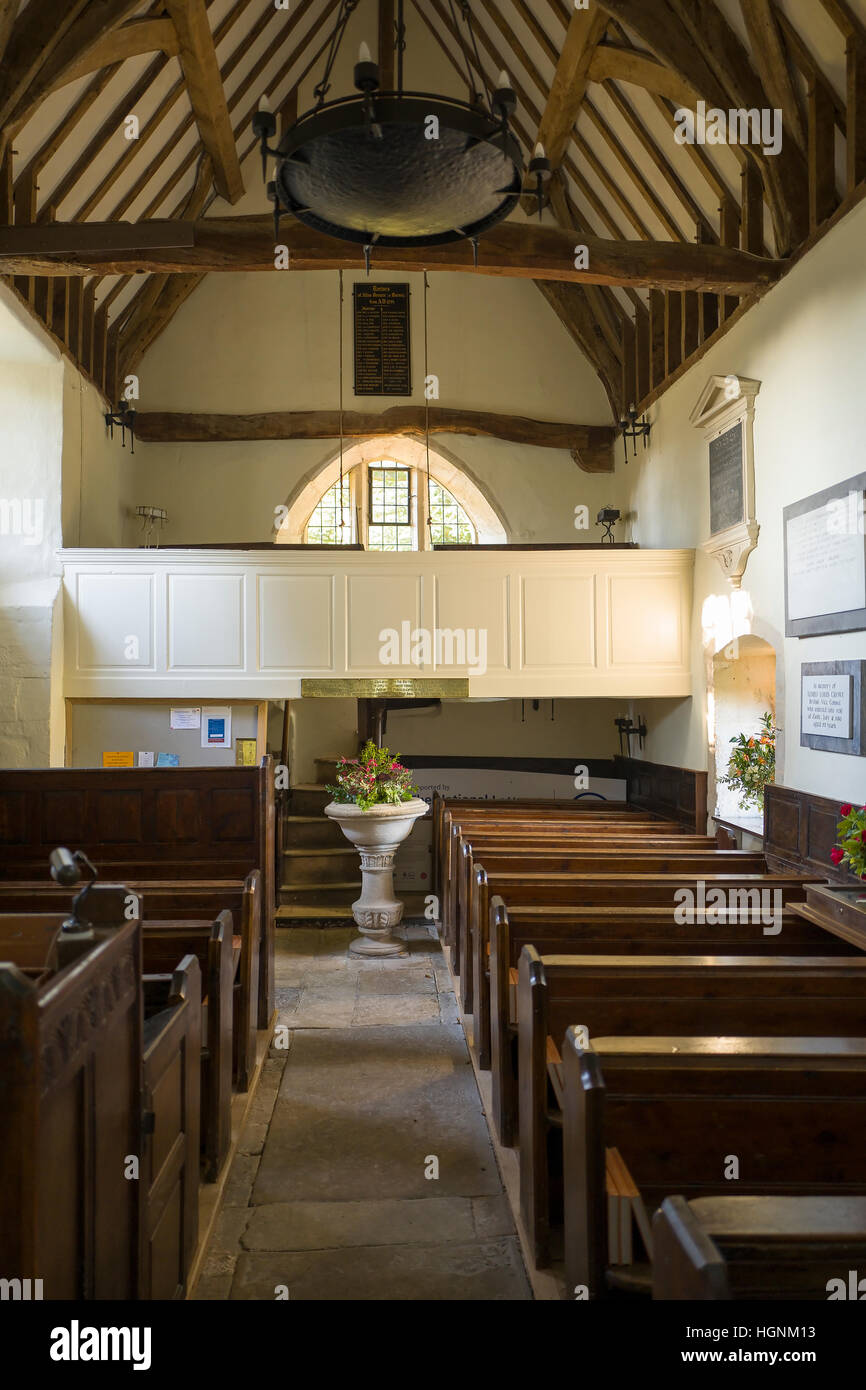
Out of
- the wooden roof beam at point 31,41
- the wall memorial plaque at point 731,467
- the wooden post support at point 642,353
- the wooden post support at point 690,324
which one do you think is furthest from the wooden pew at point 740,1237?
the wooden post support at point 642,353

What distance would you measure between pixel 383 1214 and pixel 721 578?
5.17 m

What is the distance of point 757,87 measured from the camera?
230 inches

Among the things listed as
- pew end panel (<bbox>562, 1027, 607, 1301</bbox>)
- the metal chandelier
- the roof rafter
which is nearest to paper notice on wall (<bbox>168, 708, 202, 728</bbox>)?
the metal chandelier

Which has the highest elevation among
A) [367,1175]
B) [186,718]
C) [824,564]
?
[824,564]

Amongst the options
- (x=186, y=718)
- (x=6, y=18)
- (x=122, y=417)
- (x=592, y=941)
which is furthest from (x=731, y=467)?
(x=122, y=417)

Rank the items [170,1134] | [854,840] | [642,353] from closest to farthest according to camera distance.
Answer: [170,1134] → [854,840] → [642,353]

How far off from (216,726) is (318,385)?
4210 mm

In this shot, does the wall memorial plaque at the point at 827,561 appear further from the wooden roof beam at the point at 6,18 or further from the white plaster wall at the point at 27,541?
the white plaster wall at the point at 27,541

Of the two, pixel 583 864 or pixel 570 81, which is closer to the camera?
pixel 583 864

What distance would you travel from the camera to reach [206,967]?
3.93 metres

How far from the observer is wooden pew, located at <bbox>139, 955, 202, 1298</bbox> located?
7.85 feet

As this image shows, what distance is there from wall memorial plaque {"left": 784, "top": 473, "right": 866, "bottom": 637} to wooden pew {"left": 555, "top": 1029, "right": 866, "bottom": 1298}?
318 centimetres

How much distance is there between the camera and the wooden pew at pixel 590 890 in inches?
186

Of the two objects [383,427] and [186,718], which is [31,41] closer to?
[186,718]
